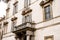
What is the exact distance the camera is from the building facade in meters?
15.1

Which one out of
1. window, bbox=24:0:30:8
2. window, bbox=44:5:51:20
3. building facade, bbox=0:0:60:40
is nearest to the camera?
building facade, bbox=0:0:60:40

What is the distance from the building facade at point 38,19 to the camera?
49.5 feet

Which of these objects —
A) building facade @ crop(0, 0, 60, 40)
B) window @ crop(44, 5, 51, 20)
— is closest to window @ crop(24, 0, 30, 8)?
building facade @ crop(0, 0, 60, 40)

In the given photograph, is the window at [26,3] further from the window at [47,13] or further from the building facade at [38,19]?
the window at [47,13]

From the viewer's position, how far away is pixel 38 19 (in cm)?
1736

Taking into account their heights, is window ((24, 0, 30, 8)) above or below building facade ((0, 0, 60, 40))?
above

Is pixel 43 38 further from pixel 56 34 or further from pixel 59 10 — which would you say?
pixel 59 10

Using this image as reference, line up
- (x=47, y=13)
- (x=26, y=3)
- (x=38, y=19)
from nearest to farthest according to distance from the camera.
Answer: (x=47, y=13), (x=38, y=19), (x=26, y=3)

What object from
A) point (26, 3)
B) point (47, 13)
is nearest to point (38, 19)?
point (47, 13)

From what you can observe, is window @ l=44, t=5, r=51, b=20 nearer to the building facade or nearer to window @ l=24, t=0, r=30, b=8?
the building facade

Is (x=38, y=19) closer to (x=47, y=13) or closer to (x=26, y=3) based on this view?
(x=47, y=13)

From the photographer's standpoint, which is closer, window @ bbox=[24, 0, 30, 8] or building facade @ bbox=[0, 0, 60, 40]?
building facade @ bbox=[0, 0, 60, 40]

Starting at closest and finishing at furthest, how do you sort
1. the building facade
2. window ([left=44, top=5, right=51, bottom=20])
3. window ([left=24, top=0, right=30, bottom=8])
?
the building facade → window ([left=44, top=5, right=51, bottom=20]) → window ([left=24, top=0, right=30, bottom=8])

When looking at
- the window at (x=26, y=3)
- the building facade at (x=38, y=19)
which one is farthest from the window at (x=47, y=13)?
the window at (x=26, y=3)
